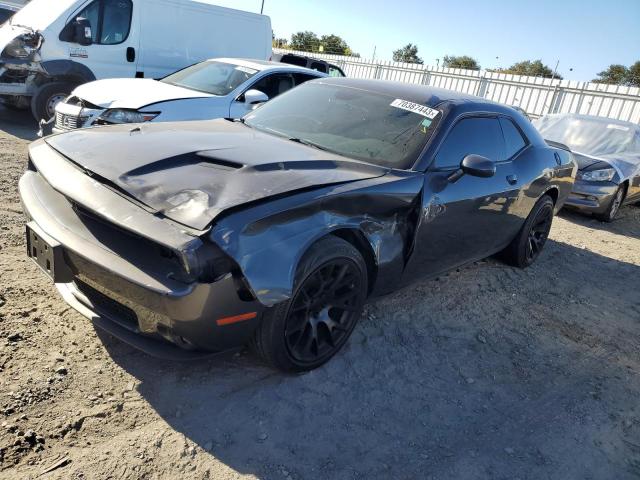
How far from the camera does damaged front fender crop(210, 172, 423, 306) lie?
91.1 inches

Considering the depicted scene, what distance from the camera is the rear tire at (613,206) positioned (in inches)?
311

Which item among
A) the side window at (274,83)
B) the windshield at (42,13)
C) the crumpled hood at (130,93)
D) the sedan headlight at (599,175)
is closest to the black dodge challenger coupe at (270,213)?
the crumpled hood at (130,93)

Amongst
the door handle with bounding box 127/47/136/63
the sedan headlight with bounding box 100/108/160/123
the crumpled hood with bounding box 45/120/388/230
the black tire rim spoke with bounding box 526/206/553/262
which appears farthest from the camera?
the door handle with bounding box 127/47/136/63

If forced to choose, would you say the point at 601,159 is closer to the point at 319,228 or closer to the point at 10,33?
the point at 319,228

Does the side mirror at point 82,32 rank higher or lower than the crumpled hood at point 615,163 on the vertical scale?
higher

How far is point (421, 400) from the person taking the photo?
118 inches

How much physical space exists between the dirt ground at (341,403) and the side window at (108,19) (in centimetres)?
548

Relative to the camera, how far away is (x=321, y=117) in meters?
3.87

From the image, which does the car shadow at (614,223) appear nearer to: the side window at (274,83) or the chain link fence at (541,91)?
the side window at (274,83)

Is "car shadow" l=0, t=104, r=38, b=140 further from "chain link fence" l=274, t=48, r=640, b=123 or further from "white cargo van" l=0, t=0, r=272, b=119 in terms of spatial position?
"chain link fence" l=274, t=48, r=640, b=123

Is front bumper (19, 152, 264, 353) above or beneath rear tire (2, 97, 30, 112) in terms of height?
above

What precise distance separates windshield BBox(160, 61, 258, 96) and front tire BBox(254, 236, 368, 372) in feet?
15.2

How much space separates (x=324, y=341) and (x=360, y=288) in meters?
0.37

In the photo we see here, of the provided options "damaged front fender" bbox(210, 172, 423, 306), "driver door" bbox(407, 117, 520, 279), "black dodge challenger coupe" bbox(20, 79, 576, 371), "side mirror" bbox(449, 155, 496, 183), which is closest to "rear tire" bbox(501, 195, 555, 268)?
"driver door" bbox(407, 117, 520, 279)
